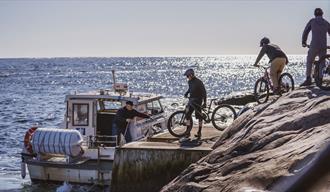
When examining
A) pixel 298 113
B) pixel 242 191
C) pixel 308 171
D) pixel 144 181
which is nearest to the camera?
pixel 308 171

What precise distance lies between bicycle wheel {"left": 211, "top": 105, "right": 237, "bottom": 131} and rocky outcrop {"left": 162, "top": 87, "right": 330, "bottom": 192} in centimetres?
374

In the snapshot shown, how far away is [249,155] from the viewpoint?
29.7 feet

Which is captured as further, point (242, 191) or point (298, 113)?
point (298, 113)

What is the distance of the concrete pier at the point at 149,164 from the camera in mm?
13078

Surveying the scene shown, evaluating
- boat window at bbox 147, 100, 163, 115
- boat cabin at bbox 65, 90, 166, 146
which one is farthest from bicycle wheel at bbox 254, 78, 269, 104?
boat window at bbox 147, 100, 163, 115

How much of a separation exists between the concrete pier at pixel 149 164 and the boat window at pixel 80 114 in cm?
564

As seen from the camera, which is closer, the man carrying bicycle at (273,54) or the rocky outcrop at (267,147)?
the rocky outcrop at (267,147)

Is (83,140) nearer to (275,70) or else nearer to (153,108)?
(153,108)

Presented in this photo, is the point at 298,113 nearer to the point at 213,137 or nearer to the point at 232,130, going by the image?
the point at 232,130

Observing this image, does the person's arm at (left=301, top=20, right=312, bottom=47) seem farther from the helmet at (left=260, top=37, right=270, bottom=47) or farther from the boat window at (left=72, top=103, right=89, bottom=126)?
the boat window at (left=72, top=103, right=89, bottom=126)

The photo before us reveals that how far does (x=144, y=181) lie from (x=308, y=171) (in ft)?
38.0

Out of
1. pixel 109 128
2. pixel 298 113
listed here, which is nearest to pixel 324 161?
pixel 298 113

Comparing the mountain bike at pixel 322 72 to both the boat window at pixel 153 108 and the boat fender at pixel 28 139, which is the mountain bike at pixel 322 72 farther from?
the boat fender at pixel 28 139

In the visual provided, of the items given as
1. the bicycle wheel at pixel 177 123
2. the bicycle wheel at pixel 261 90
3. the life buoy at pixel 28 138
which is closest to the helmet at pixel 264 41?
the bicycle wheel at pixel 261 90
